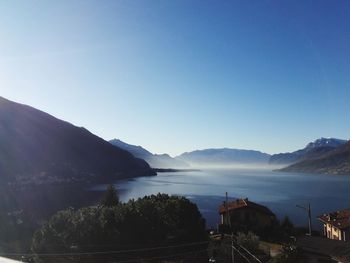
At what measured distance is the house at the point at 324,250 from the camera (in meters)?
35.3

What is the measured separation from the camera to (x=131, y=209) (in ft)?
163

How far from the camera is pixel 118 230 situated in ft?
157

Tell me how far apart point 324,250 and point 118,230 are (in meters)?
22.4

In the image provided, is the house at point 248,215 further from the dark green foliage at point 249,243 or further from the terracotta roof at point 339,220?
the dark green foliage at point 249,243

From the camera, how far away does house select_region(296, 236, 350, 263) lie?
116 feet

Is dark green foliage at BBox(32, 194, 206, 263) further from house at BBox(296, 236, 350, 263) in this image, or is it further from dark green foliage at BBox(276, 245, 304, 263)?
house at BBox(296, 236, 350, 263)

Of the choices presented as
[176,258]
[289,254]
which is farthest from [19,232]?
[289,254]

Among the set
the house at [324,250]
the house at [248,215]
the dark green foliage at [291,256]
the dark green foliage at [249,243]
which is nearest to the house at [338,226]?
the house at [248,215]

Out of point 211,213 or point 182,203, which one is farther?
point 211,213

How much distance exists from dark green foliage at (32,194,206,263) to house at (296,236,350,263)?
15995 millimetres

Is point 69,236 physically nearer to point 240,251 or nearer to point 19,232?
point 240,251

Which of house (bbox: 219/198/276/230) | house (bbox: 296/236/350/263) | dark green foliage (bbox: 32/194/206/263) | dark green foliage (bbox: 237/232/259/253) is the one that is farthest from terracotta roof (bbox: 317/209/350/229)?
house (bbox: 296/236/350/263)

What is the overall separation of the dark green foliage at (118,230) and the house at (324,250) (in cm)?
1600

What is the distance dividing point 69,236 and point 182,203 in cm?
1469
